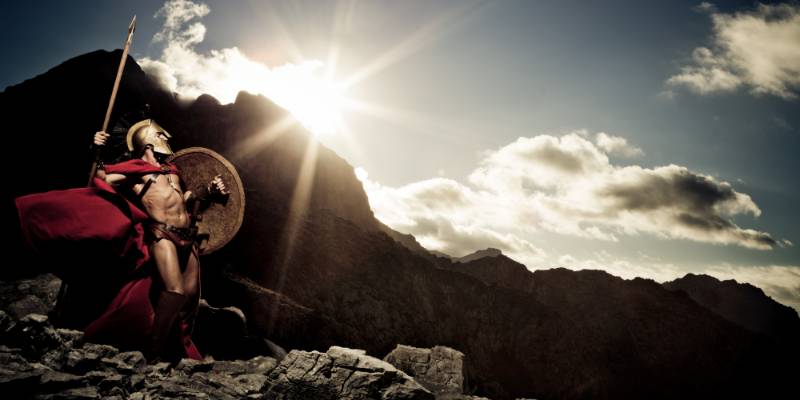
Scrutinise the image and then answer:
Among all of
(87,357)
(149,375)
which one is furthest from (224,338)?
(87,357)

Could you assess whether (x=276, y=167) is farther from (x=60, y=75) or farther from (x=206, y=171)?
(x=206, y=171)

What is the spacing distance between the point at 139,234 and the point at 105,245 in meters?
0.35

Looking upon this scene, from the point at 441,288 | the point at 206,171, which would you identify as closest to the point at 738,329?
the point at 441,288

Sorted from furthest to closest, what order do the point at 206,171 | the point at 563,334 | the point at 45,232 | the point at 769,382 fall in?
the point at 769,382 → the point at 563,334 → the point at 206,171 → the point at 45,232

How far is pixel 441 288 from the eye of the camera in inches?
2437

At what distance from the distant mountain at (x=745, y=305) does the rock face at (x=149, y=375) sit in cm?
16105

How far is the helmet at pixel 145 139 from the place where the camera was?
15.6 ft

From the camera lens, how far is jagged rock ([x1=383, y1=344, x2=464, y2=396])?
636cm

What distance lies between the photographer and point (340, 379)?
337 centimetres

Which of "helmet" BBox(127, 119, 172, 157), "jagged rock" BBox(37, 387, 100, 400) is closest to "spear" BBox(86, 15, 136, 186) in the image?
"helmet" BBox(127, 119, 172, 157)

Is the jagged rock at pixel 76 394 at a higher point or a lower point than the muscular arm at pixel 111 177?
lower

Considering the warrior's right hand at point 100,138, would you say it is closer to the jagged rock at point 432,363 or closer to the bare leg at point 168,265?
the bare leg at point 168,265

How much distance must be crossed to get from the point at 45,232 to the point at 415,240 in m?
121

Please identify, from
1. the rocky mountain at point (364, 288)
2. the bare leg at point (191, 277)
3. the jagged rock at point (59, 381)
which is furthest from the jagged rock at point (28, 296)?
the rocky mountain at point (364, 288)
